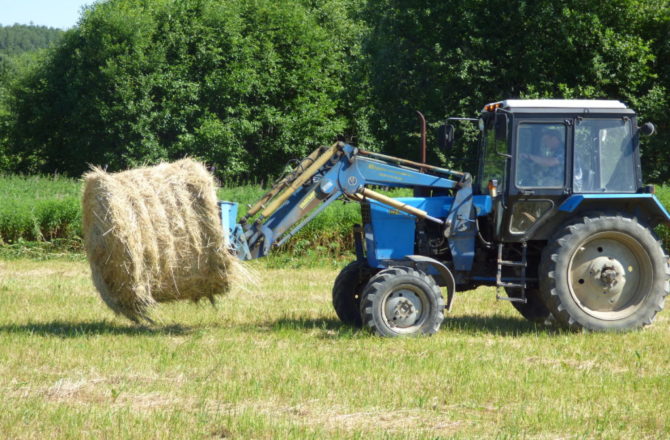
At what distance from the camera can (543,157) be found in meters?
9.56

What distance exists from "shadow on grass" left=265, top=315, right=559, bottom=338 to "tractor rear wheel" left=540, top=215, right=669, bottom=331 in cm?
54

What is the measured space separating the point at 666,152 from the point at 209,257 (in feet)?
77.4

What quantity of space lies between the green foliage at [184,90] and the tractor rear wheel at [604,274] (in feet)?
85.8

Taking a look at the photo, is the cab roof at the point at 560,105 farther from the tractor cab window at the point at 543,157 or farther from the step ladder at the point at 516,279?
the step ladder at the point at 516,279

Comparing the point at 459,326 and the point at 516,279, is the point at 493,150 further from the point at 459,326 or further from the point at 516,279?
the point at 459,326

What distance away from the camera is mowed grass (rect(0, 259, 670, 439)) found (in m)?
6.04

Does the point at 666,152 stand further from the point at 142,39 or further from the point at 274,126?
the point at 142,39

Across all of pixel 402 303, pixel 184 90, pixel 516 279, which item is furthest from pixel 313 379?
pixel 184 90

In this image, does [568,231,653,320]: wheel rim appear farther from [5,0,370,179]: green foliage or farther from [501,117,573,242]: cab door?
[5,0,370,179]: green foliage

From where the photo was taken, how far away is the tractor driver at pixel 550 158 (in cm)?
955

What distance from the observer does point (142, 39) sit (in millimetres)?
36562

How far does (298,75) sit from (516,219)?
104 feet

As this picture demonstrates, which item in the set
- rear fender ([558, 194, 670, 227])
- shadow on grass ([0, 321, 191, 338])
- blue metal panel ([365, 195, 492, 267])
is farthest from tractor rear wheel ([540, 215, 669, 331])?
shadow on grass ([0, 321, 191, 338])

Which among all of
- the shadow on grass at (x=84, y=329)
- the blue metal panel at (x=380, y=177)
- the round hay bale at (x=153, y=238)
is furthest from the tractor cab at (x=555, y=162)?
the shadow on grass at (x=84, y=329)
